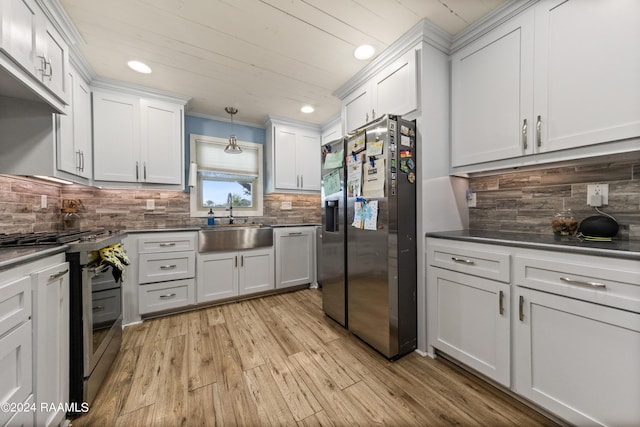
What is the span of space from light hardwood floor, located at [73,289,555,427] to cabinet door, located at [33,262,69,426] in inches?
9.6

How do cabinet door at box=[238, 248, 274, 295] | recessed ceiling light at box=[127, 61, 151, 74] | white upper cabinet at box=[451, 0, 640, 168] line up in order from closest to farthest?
white upper cabinet at box=[451, 0, 640, 168], recessed ceiling light at box=[127, 61, 151, 74], cabinet door at box=[238, 248, 274, 295]

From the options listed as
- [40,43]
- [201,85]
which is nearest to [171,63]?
[201,85]

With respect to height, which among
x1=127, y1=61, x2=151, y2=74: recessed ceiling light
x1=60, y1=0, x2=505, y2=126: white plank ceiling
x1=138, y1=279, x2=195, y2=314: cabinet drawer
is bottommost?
x1=138, y1=279, x2=195, y2=314: cabinet drawer

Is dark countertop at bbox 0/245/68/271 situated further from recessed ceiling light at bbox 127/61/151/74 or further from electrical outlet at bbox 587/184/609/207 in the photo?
electrical outlet at bbox 587/184/609/207

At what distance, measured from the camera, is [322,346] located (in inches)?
75.2

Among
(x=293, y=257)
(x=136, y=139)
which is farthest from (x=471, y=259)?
(x=136, y=139)

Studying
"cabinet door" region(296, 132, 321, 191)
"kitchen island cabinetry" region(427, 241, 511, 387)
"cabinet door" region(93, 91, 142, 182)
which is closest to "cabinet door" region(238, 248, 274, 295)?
"cabinet door" region(296, 132, 321, 191)

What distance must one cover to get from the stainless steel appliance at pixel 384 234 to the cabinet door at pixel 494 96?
1.36 feet

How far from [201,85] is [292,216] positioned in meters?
2.11

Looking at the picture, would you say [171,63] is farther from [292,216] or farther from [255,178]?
[292,216]

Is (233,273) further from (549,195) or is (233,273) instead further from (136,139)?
(549,195)

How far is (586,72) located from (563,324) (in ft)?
4.34

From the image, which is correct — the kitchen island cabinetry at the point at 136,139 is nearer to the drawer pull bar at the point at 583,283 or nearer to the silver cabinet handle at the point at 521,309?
the silver cabinet handle at the point at 521,309

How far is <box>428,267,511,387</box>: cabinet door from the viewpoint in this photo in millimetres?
1334
